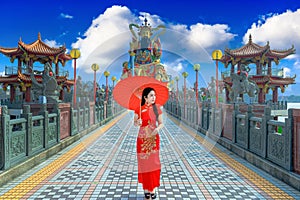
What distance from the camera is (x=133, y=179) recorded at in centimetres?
468

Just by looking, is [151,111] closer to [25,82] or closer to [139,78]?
[139,78]

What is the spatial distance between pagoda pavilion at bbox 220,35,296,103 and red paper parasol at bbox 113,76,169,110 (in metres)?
21.4

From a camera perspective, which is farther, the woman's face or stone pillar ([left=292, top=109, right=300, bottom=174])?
stone pillar ([left=292, top=109, right=300, bottom=174])

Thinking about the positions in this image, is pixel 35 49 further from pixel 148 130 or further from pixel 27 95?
pixel 148 130

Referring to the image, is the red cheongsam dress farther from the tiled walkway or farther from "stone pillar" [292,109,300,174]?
"stone pillar" [292,109,300,174]

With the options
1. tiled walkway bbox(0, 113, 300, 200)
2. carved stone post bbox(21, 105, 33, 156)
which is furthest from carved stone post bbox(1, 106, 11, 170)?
carved stone post bbox(21, 105, 33, 156)

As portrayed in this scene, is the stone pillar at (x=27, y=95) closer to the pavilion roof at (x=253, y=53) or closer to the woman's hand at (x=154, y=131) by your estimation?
the pavilion roof at (x=253, y=53)

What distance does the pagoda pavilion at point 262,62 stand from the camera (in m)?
22.9

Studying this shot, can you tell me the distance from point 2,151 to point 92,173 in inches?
68.4

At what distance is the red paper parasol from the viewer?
3366 millimetres

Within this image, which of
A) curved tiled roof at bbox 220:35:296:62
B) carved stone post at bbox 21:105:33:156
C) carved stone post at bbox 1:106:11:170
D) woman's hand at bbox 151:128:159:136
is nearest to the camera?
woman's hand at bbox 151:128:159:136

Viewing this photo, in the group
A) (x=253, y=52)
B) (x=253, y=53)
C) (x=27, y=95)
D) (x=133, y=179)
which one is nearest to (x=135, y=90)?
(x=133, y=179)

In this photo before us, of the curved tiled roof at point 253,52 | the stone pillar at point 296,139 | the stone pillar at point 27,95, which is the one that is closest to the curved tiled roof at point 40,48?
the stone pillar at point 27,95

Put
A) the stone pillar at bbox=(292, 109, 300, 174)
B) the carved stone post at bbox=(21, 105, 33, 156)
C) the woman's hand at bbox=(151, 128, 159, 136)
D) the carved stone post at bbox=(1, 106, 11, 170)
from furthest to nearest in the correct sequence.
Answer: the carved stone post at bbox=(21, 105, 33, 156) → the carved stone post at bbox=(1, 106, 11, 170) → the stone pillar at bbox=(292, 109, 300, 174) → the woman's hand at bbox=(151, 128, 159, 136)
